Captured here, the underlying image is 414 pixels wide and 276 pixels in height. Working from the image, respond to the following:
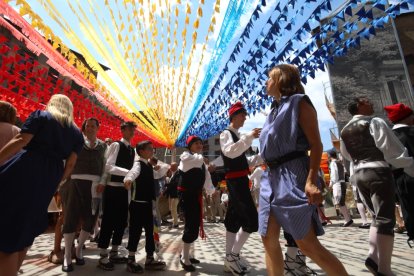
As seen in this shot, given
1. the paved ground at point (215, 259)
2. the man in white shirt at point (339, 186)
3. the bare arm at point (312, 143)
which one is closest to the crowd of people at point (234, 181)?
the bare arm at point (312, 143)

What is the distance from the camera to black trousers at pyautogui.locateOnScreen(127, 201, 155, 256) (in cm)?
331

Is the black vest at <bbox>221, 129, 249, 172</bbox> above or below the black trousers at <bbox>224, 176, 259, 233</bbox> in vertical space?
above

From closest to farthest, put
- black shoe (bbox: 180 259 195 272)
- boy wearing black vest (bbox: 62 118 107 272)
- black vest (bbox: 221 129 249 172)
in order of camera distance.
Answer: black shoe (bbox: 180 259 195 272) < black vest (bbox: 221 129 249 172) < boy wearing black vest (bbox: 62 118 107 272)

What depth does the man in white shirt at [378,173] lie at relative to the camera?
249cm

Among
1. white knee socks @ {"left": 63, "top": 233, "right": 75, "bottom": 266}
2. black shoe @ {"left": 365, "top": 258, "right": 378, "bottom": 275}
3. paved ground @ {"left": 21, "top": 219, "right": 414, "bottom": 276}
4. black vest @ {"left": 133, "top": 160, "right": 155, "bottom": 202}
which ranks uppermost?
black vest @ {"left": 133, "top": 160, "right": 155, "bottom": 202}

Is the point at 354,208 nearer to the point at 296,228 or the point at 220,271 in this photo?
the point at 220,271

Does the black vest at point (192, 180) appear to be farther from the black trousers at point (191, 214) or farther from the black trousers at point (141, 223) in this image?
the black trousers at point (141, 223)

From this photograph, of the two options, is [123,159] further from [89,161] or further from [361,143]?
[361,143]

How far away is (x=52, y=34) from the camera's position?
10.3 feet

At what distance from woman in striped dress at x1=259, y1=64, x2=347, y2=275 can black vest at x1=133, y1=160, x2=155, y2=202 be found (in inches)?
77.7

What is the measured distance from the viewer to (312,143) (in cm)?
170

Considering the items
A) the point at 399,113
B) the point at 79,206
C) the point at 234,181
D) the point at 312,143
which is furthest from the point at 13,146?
the point at 399,113

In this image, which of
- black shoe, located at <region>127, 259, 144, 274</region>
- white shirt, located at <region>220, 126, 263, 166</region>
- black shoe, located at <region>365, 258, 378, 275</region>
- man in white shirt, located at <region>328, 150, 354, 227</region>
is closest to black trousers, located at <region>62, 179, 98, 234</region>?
black shoe, located at <region>127, 259, 144, 274</region>

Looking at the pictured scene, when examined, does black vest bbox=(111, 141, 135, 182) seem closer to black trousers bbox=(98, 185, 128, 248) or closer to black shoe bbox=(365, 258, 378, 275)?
black trousers bbox=(98, 185, 128, 248)
